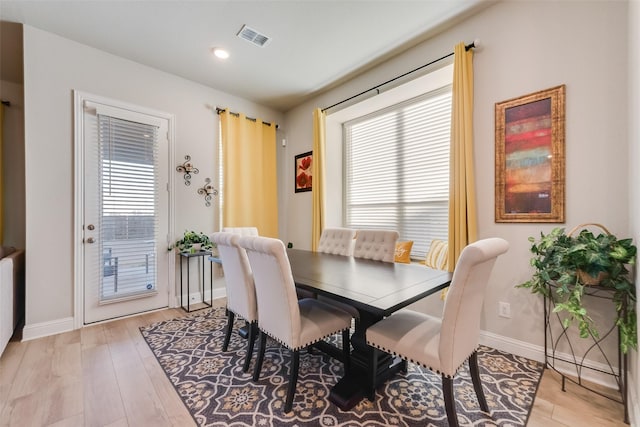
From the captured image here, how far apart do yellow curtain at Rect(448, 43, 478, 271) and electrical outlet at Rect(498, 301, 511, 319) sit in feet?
1.49

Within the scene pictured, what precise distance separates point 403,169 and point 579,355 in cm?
228

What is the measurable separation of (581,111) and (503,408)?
200 centimetres

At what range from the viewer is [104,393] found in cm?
169

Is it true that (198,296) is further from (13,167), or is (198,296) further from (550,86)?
(550,86)

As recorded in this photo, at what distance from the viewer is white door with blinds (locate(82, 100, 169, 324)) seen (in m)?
2.77

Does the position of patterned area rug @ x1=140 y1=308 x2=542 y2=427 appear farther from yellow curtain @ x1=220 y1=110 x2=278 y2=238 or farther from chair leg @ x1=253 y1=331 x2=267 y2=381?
yellow curtain @ x1=220 y1=110 x2=278 y2=238

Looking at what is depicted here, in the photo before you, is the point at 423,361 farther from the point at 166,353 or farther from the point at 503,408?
the point at 166,353

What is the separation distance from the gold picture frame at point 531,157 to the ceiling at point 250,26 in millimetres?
966

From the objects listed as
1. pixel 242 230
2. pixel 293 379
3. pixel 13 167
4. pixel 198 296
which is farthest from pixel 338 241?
pixel 13 167

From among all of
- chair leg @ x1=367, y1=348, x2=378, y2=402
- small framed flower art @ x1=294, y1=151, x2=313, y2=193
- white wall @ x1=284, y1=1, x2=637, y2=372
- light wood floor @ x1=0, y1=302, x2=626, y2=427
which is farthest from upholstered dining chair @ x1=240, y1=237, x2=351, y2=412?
small framed flower art @ x1=294, y1=151, x2=313, y2=193

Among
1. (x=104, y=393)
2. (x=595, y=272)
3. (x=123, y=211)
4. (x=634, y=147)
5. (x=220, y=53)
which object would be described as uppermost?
(x=220, y=53)

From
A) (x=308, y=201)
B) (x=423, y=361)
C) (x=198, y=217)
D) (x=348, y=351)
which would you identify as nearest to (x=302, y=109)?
(x=308, y=201)

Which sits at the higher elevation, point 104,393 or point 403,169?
point 403,169

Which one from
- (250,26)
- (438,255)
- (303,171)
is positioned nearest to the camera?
(250,26)
